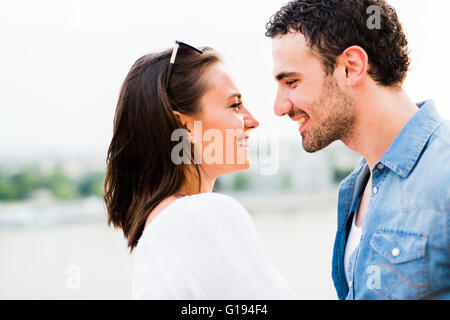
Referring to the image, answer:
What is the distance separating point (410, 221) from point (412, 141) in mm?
232

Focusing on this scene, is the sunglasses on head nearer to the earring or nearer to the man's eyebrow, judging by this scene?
the earring

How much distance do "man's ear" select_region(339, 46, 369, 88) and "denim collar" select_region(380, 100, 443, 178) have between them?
203 millimetres

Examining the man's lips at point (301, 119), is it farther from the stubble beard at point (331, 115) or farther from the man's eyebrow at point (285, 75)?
the man's eyebrow at point (285, 75)

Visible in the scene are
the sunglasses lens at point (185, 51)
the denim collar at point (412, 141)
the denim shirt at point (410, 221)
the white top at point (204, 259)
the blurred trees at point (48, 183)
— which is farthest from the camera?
the blurred trees at point (48, 183)

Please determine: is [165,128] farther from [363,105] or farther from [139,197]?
[363,105]

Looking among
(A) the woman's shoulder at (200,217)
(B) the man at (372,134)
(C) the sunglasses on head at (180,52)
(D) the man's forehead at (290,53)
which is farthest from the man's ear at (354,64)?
(A) the woman's shoulder at (200,217)

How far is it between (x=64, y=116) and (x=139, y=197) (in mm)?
24533

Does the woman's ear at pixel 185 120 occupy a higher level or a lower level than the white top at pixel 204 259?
higher

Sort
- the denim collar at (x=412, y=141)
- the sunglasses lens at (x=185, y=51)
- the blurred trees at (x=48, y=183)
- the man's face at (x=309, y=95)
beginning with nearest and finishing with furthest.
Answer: the denim collar at (x=412, y=141) < the sunglasses lens at (x=185, y=51) < the man's face at (x=309, y=95) < the blurred trees at (x=48, y=183)

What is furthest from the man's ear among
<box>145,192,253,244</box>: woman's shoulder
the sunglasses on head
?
<box>145,192,253,244</box>: woman's shoulder

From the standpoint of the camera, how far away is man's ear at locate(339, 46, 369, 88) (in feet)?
4.42

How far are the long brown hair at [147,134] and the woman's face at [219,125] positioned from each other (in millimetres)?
29

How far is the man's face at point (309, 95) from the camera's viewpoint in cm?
138

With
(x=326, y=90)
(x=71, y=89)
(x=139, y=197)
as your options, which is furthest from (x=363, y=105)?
(x=71, y=89)
